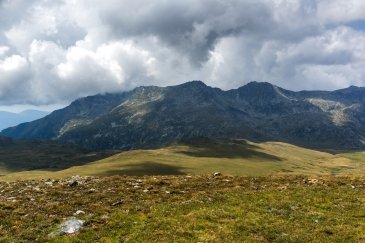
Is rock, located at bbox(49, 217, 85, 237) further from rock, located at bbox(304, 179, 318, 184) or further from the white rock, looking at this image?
rock, located at bbox(304, 179, 318, 184)

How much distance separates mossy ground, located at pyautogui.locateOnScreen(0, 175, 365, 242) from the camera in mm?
26703

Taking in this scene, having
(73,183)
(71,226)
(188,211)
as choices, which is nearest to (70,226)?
(71,226)

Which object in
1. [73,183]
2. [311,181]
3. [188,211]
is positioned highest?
[73,183]

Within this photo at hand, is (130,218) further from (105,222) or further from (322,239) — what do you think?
(322,239)

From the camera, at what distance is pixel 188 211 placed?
32.1 meters

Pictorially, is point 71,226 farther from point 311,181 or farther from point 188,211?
point 311,181

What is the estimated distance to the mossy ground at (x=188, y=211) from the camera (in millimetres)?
26703

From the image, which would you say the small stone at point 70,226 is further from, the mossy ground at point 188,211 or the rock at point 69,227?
the mossy ground at point 188,211

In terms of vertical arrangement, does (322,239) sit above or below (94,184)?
below

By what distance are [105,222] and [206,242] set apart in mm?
7644

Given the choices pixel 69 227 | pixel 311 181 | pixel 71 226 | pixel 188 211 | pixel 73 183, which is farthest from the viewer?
pixel 311 181

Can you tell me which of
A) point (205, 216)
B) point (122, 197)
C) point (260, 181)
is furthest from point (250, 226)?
point (260, 181)

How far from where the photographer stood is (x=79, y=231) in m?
27.3

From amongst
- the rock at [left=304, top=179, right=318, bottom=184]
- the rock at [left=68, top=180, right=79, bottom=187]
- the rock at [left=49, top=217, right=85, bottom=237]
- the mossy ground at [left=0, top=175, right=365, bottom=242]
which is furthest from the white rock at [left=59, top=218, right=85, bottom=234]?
the rock at [left=304, top=179, right=318, bottom=184]
